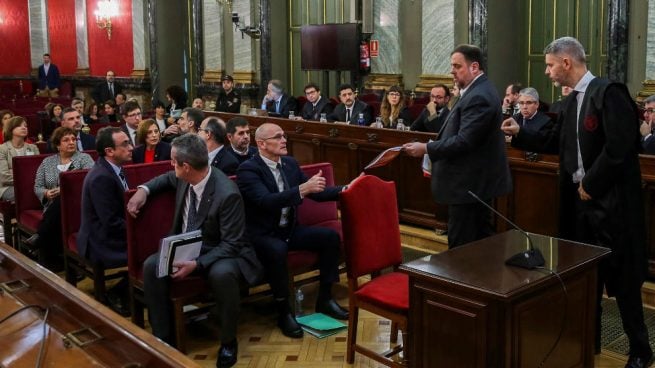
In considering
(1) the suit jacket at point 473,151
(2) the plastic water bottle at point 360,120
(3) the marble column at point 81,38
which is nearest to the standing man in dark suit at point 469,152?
(1) the suit jacket at point 473,151

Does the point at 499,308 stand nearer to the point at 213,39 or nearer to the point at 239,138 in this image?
the point at 239,138

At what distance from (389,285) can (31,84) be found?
1611 cm

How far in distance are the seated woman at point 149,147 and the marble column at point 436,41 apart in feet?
14.4

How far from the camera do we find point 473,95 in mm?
3617

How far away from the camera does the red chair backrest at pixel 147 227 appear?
4070 millimetres

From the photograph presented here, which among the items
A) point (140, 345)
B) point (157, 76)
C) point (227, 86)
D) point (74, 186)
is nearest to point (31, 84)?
point (157, 76)

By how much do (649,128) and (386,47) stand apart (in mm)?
4809

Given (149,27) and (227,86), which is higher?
(149,27)

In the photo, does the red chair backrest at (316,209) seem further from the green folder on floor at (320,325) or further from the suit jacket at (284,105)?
the suit jacket at (284,105)

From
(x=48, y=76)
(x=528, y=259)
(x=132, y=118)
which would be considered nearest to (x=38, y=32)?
(x=48, y=76)

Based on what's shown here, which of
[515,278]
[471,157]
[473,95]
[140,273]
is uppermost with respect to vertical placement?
[473,95]

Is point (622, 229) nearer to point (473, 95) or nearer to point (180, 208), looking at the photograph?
point (473, 95)

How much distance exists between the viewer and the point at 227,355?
3.77 m

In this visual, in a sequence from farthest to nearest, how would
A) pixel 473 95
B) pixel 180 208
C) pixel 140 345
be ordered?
pixel 180 208, pixel 473 95, pixel 140 345
